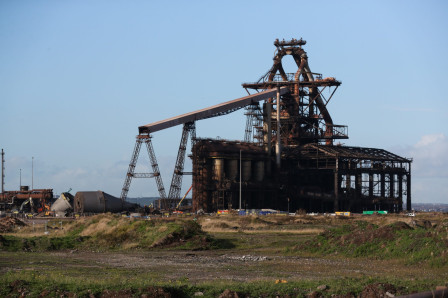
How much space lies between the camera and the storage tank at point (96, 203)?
106562mm

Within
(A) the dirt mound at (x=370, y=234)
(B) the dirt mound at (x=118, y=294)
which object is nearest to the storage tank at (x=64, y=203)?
(A) the dirt mound at (x=370, y=234)

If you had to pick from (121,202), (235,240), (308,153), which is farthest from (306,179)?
(235,240)

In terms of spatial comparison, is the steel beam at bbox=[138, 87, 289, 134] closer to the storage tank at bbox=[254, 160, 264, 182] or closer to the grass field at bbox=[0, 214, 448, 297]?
the storage tank at bbox=[254, 160, 264, 182]

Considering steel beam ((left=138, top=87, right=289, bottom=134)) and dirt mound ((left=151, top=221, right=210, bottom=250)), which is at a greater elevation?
steel beam ((left=138, top=87, right=289, bottom=134))

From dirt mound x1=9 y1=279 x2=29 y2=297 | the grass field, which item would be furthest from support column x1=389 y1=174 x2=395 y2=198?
dirt mound x1=9 y1=279 x2=29 y2=297

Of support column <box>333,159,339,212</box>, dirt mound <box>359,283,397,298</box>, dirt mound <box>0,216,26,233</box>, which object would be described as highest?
support column <box>333,159,339,212</box>

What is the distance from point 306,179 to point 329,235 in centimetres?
7472

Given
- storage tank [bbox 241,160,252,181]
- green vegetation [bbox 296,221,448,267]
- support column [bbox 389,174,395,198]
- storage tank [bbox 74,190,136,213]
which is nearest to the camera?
green vegetation [bbox 296,221,448,267]

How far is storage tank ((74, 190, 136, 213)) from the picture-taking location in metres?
107

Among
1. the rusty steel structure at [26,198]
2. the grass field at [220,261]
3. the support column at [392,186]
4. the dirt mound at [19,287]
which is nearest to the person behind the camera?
the grass field at [220,261]

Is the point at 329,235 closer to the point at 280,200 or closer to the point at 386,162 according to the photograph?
the point at 280,200

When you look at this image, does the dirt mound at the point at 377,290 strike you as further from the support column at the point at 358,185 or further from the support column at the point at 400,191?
the support column at the point at 400,191

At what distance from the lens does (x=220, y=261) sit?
1667 inches

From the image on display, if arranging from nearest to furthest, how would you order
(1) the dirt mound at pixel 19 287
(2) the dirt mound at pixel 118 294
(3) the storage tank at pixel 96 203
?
(2) the dirt mound at pixel 118 294, (1) the dirt mound at pixel 19 287, (3) the storage tank at pixel 96 203
